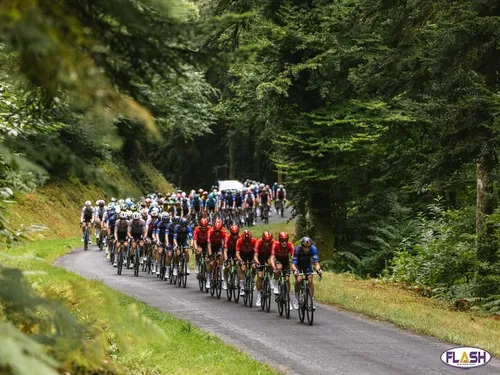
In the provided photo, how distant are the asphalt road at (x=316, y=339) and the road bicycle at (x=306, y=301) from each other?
21 cm

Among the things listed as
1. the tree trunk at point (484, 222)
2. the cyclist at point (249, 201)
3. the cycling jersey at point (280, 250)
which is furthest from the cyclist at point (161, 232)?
the cyclist at point (249, 201)

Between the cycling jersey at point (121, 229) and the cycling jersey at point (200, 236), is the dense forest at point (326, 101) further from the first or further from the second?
the cycling jersey at point (121, 229)

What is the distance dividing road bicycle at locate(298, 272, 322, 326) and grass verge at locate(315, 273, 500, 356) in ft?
6.29

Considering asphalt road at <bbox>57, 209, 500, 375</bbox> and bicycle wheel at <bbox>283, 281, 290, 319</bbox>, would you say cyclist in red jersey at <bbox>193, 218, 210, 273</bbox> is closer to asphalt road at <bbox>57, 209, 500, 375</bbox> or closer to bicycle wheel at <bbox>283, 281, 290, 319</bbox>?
asphalt road at <bbox>57, 209, 500, 375</bbox>

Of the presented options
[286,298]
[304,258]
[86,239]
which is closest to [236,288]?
[286,298]

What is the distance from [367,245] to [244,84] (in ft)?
26.2

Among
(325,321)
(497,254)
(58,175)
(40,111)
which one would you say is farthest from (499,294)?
(58,175)

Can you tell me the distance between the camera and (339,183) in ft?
103

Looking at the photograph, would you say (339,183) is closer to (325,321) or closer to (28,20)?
(325,321)

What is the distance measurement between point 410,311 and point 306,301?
10.7ft

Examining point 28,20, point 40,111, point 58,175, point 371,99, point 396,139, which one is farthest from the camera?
point 58,175

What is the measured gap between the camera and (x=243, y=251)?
21.1 m

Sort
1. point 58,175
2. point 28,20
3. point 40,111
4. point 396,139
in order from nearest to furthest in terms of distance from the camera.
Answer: point 28,20, point 40,111, point 396,139, point 58,175

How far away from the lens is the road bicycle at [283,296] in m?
18.6
